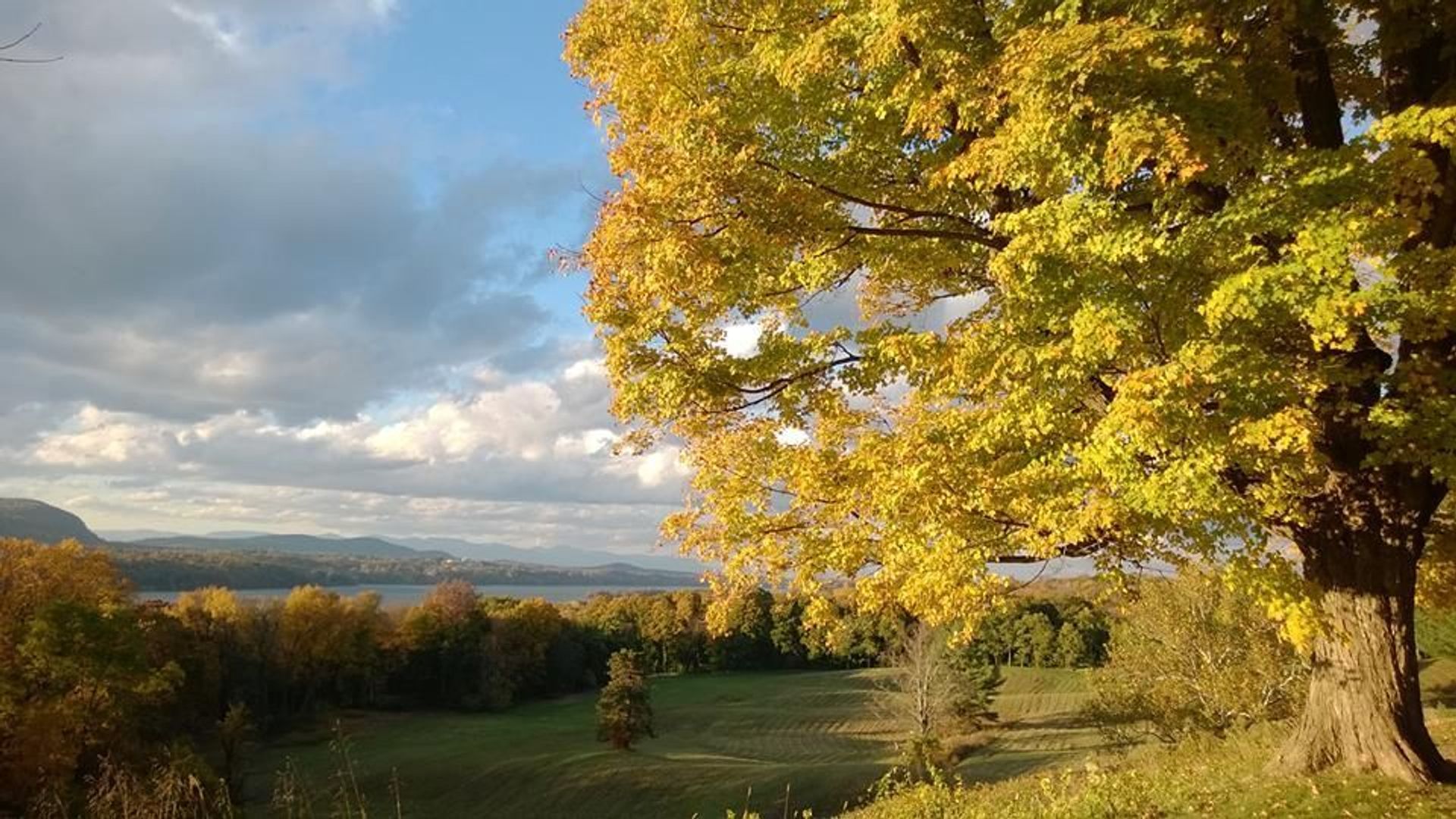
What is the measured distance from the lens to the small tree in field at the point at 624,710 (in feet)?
184

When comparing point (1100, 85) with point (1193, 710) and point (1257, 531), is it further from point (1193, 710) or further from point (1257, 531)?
point (1193, 710)

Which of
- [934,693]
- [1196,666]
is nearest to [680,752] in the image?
[934,693]

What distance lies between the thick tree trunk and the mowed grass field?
1726 centimetres

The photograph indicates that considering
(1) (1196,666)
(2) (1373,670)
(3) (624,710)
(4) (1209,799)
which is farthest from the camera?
(3) (624,710)

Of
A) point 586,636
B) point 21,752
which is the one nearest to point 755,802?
point 21,752

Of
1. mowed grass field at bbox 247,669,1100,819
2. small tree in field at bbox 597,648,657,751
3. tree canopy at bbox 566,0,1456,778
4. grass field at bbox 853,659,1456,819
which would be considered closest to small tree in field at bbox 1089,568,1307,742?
mowed grass field at bbox 247,669,1100,819

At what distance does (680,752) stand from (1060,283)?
55.9 meters

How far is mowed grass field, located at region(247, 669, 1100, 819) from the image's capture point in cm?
4209

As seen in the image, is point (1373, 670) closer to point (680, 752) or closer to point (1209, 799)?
point (1209, 799)

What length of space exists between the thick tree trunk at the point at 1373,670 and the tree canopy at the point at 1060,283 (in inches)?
1.5

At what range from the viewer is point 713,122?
8.73 m

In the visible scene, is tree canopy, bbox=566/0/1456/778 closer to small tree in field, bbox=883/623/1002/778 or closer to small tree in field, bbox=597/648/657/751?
small tree in field, bbox=883/623/1002/778

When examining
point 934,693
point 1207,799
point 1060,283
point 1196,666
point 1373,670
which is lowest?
point 934,693

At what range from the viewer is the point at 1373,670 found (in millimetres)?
10258
